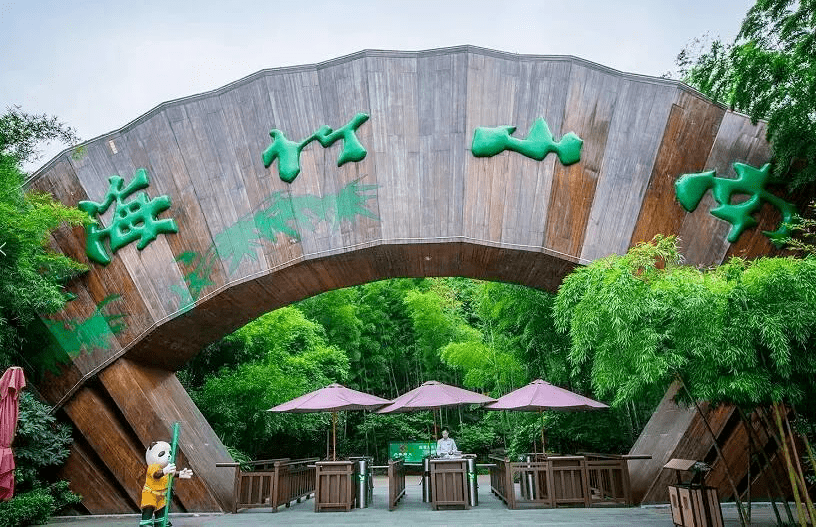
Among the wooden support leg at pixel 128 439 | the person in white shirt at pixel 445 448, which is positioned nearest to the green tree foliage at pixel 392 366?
the person in white shirt at pixel 445 448

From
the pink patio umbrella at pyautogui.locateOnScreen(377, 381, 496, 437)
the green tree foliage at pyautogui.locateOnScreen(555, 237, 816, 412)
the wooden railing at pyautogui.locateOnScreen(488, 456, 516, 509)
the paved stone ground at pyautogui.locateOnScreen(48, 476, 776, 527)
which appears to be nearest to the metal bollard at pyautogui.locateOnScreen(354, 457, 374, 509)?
the paved stone ground at pyautogui.locateOnScreen(48, 476, 776, 527)

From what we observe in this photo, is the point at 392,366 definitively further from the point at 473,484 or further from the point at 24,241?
the point at 24,241

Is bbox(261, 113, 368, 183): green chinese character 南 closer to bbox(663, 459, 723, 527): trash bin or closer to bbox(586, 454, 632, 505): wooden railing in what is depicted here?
bbox(663, 459, 723, 527): trash bin

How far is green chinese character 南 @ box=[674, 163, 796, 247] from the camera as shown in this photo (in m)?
7.10

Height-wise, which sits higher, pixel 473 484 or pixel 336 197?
pixel 336 197

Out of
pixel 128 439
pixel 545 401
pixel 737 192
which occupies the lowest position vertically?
pixel 128 439

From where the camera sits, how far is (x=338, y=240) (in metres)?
8.01

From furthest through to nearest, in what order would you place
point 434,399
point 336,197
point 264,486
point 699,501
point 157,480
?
point 434,399
point 264,486
point 336,197
point 157,480
point 699,501

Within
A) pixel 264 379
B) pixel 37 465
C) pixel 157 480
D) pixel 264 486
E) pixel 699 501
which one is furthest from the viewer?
pixel 264 379

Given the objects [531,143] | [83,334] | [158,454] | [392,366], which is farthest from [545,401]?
[392,366]

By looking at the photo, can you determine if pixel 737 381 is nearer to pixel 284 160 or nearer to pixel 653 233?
pixel 653 233

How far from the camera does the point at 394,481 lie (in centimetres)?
930

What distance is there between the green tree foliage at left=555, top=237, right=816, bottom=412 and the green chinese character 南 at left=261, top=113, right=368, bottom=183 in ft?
13.9

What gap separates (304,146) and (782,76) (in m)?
6.09
